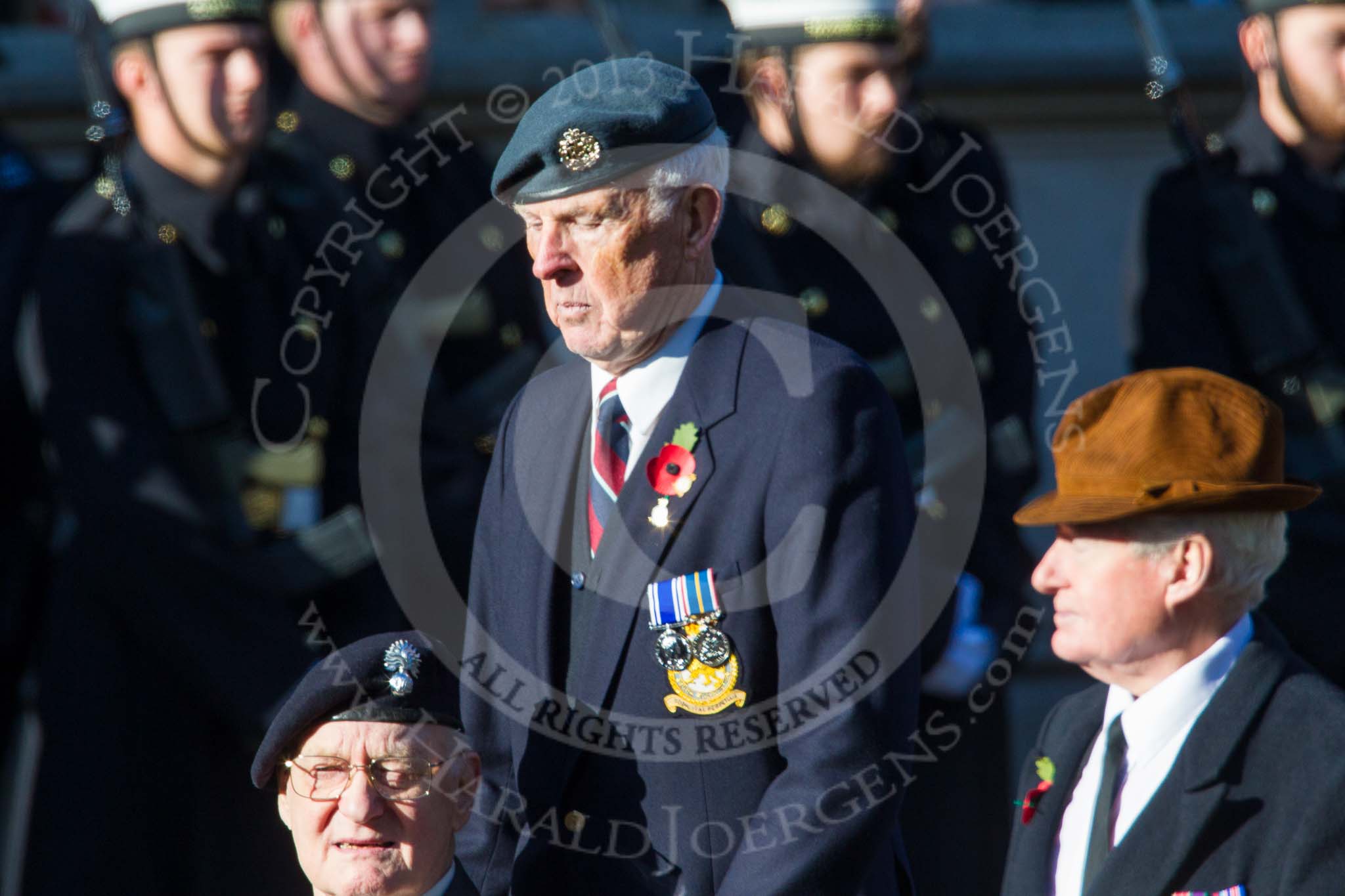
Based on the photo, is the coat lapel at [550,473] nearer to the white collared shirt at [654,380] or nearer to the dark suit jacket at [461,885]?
the white collared shirt at [654,380]

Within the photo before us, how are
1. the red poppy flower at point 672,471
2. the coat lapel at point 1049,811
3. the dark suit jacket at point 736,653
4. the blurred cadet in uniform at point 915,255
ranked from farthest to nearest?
1. the blurred cadet in uniform at point 915,255
2. the coat lapel at point 1049,811
3. the red poppy flower at point 672,471
4. the dark suit jacket at point 736,653

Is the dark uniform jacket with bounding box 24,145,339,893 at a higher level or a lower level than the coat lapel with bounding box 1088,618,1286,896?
higher

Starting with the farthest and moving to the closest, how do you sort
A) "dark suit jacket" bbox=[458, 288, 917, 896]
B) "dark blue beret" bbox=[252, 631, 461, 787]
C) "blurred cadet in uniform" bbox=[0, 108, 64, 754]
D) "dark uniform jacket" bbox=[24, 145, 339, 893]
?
"blurred cadet in uniform" bbox=[0, 108, 64, 754] → "dark uniform jacket" bbox=[24, 145, 339, 893] → "dark blue beret" bbox=[252, 631, 461, 787] → "dark suit jacket" bbox=[458, 288, 917, 896]

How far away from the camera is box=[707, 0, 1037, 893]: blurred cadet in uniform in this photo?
188 inches

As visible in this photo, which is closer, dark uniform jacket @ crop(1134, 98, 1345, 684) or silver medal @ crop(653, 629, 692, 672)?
silver medal @ crop(653, 629, 692, 672)

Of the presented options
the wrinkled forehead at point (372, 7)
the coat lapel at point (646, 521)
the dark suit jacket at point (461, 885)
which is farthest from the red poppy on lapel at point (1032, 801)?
the wrinkled forehead at point (372, 7)

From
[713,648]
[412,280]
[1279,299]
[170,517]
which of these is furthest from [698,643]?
[1279,299]

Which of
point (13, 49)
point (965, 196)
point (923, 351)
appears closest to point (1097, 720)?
point (923, 351)

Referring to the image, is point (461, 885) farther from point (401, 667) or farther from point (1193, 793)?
point (1193, 793)

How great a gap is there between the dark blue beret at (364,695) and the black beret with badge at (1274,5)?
10.2 feet

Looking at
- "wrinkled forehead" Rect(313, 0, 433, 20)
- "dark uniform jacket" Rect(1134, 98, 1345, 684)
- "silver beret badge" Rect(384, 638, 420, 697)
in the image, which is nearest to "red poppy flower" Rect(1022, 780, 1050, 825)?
"silver beret badge" Rect(384, 638, 420, 697)

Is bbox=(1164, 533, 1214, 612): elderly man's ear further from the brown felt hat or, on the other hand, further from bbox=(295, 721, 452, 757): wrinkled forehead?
bbox=(295, 721, 452, 757): wrinkled forehead

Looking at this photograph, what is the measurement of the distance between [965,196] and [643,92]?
220 cm

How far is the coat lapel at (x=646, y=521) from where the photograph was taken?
9.96ft
